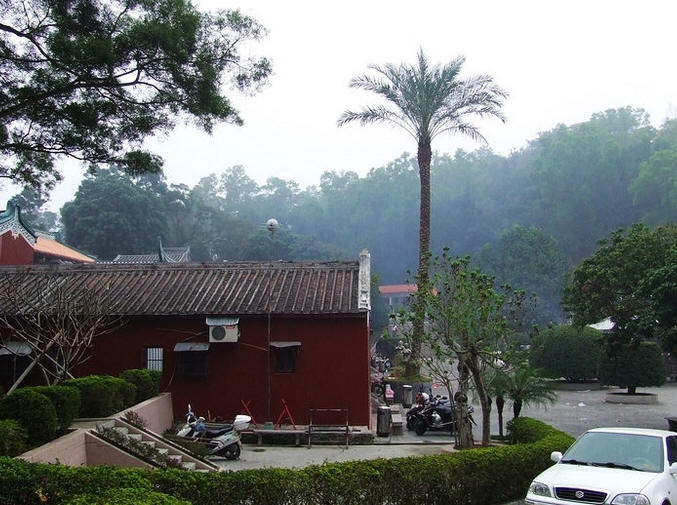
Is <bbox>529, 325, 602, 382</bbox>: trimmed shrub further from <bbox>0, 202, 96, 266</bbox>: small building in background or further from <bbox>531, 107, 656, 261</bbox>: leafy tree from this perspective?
<bbox>531, 107, 656, 261</bbox>: leafy tree

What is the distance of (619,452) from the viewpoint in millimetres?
8555

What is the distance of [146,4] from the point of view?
11.1 m

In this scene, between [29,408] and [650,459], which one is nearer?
[650,459]

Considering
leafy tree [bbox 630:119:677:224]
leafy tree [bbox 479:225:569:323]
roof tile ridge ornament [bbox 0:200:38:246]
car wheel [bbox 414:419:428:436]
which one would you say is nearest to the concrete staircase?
car wheel [bbox 414:419:428:436]

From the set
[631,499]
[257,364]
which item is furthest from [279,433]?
[631,499]

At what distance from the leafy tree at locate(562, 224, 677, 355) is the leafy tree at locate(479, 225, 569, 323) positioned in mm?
37359

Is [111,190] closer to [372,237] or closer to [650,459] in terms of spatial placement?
[372,237]

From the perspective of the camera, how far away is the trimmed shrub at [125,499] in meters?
5.81

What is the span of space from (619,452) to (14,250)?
2629cm

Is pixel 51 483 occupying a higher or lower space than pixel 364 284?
lower

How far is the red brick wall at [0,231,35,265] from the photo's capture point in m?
27.5

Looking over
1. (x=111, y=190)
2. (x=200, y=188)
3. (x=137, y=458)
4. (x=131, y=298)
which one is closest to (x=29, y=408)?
(x=137, y=458)

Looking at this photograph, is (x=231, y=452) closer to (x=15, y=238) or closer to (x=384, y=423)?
(x=384, y=423)

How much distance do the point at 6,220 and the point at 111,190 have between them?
1294 inches
